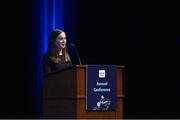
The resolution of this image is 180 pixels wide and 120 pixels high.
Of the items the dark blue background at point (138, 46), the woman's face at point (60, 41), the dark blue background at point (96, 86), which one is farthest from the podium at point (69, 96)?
the dark blue background at point (138, 46)

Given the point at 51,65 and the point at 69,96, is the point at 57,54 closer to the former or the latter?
the point at 51,65

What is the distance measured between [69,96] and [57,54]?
0.77 m

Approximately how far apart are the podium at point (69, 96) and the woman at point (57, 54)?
291 millimetres

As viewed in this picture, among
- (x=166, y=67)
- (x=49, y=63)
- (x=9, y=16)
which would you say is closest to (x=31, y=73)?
(x=9, y=16)

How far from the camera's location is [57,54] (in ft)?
16.6

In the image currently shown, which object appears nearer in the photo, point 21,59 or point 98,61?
point 21,59

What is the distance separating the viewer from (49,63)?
493 cm

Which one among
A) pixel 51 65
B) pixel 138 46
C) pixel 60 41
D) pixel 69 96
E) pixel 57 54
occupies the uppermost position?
pixel 138 46

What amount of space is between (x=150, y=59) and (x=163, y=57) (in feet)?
0.62

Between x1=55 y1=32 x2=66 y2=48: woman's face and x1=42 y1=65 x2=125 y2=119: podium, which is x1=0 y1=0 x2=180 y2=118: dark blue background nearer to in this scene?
x1=55 y1=32 x2=66 y2=48: woman's face

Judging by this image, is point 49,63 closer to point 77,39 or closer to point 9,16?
point 9,16

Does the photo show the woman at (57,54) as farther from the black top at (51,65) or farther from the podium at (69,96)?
the podium at (69,96)

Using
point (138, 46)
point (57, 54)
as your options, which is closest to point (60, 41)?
point (57, 54)

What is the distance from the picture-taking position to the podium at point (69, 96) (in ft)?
14.1
